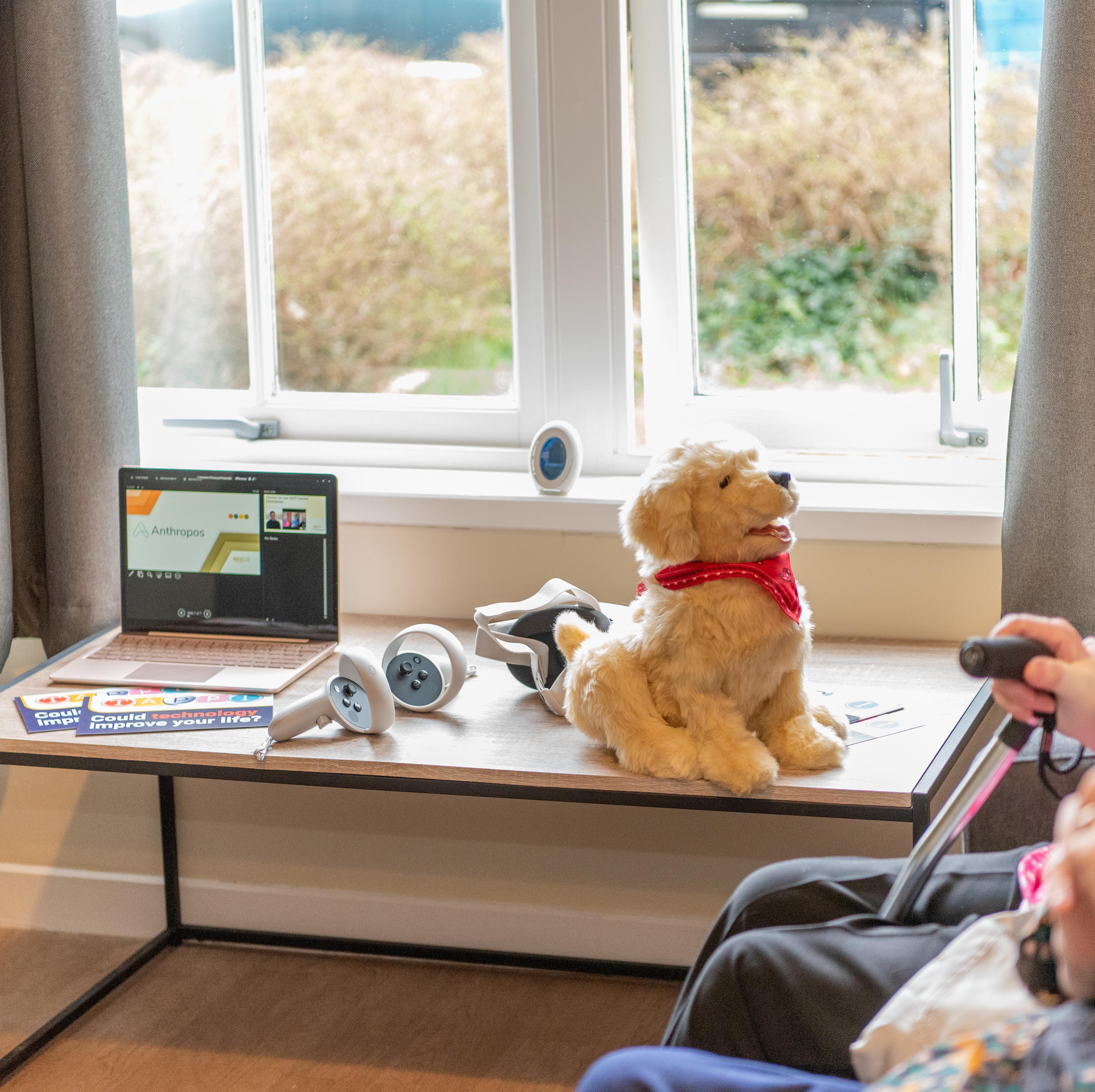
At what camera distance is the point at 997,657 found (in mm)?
1092

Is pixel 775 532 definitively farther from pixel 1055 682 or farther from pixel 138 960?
pixel 138 960

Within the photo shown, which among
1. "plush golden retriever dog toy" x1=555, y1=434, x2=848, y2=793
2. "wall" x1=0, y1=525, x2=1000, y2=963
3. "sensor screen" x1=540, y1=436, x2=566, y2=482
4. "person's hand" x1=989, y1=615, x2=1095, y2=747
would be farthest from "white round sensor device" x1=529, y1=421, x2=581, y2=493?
"person's hand" x1=989, y1=615, x2=1095, y2=747

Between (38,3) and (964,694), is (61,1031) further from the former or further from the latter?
(38,3)

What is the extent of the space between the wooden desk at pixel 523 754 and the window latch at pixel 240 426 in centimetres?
60

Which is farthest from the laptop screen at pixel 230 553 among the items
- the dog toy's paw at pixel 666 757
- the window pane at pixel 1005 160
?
the window pane at pixel 1005 160

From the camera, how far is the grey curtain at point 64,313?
1.92m

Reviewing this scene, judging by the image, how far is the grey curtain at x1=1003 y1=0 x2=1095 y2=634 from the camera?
1573 mm

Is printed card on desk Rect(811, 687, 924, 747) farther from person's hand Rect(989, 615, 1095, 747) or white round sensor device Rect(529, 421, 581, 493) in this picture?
white round sensor device Rect(529, 421, 581, 493)

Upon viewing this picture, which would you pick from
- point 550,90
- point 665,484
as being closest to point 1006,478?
point 665,484

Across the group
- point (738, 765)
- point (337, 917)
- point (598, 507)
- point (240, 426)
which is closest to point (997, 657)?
point (738, 765)

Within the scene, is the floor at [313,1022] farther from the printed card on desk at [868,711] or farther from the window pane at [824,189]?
the window pane at [824,189]

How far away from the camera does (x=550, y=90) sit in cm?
203

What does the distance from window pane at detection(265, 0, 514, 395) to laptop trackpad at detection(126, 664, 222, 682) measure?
734mm

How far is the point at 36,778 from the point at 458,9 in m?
Result: 1.55
